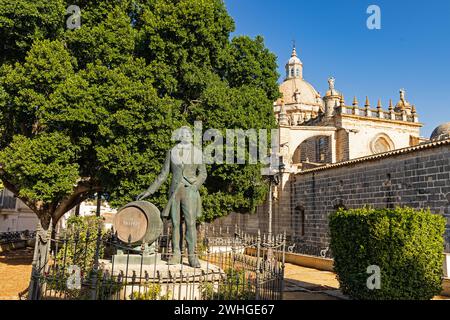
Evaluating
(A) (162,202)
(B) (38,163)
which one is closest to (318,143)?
(A) (162,202)

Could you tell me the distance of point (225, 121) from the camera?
576 inches

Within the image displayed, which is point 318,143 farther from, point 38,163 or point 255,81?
point 38,163

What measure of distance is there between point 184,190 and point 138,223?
119 cm

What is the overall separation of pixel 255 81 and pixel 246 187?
5034 millimetres

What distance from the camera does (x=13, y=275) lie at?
39.8 feet

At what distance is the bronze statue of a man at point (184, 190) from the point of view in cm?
781

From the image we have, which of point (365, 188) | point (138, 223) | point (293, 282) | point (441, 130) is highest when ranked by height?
point (441, 130)

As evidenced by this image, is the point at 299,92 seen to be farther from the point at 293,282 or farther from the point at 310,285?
the point at 310,285

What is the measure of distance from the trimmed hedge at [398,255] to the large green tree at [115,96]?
271 inches

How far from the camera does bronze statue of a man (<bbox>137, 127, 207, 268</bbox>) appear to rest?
7.81m

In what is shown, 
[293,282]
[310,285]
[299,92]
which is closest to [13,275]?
[293,282]

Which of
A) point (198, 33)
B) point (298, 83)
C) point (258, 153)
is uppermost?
point (298, 83)

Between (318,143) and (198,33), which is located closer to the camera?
(198,33)
